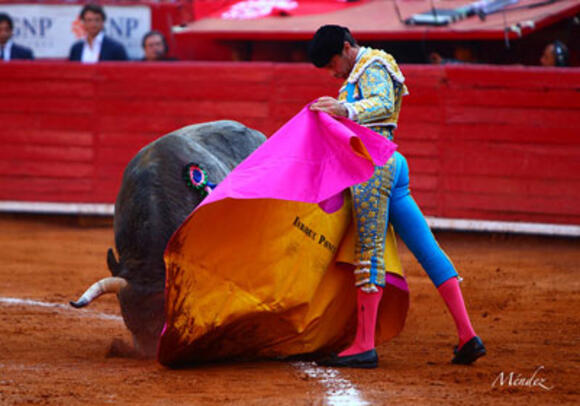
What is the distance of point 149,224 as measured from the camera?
336 cm

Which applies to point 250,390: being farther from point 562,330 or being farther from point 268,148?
point 562,330

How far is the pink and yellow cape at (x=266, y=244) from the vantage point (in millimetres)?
2908

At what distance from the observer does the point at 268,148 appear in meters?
3.05

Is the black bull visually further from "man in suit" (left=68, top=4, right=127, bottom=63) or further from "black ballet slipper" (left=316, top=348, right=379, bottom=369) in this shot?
"man in suit" (left=68, top=4, right=127, bottom=63)

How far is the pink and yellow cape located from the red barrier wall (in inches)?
135

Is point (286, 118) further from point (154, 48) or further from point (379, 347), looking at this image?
point (379, 347)

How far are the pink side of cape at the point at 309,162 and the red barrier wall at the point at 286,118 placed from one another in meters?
3.52

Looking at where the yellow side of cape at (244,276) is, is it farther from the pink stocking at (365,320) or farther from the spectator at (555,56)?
the spectator at (555,56)

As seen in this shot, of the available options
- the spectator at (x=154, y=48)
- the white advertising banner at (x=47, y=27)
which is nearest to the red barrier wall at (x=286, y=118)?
the spectator at (x=154, y=48)

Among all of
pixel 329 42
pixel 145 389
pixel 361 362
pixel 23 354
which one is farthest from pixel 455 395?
pixel 23 354

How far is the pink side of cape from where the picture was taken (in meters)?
2.88

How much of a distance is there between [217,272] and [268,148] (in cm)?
43

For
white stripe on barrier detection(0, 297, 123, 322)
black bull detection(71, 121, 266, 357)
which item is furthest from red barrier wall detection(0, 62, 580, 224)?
black bull detection(71, 121, 266, 357)

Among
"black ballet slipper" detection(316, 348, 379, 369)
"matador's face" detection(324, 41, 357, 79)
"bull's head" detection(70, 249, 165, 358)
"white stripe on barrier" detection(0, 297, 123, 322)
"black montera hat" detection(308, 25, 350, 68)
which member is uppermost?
"black montera hat" detection(308, 25, 350, 68)
